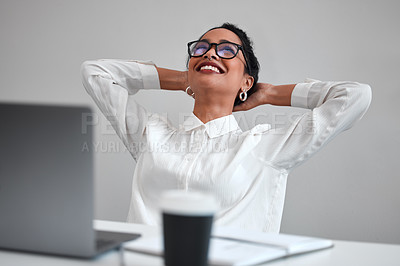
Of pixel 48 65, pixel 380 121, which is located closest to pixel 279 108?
pixel 380 121

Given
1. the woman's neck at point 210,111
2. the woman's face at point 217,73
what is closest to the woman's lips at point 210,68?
the woman's face at point 217,73

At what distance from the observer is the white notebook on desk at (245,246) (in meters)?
0.62

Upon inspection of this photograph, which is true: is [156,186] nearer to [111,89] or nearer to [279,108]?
[111,89]

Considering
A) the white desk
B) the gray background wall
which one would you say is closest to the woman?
the gray background wall

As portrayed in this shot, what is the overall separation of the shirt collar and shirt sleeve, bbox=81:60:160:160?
0.61ft

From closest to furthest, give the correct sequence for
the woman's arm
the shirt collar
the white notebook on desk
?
the white notebook on desk < the shirt collar < the woman's arm

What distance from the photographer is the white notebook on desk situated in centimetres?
62

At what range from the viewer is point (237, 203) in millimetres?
1531

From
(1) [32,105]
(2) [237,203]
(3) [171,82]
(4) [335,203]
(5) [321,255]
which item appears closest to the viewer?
(1) [32,105]

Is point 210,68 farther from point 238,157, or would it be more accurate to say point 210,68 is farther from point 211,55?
point 238,157

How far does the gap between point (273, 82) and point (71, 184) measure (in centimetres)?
166

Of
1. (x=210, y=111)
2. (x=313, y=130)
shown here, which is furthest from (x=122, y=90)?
(x=313, y=130)

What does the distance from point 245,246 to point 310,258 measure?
114mm

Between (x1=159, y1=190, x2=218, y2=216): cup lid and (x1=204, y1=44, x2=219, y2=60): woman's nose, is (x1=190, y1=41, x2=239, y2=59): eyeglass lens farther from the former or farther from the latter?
(x1=159, y1=190, x2=218, y2=216): cup lid
